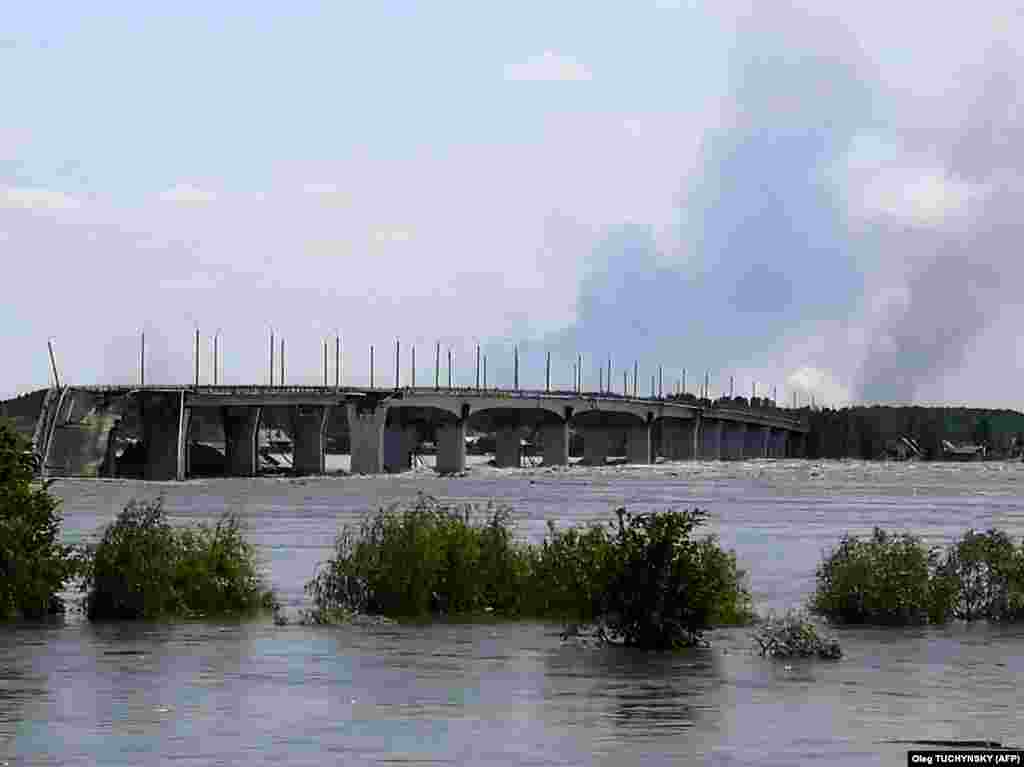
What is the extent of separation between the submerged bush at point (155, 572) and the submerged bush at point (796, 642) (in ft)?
37.7

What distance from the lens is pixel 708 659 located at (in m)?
32.9

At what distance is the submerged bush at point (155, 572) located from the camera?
127ft

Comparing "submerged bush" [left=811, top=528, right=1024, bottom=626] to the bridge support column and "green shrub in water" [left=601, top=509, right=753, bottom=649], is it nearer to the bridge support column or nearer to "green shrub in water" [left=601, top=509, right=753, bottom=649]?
"green shrub in water" [left=601, top=509, right=753, bottom=649]

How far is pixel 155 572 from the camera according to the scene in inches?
1528

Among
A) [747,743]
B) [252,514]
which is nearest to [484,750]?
[747,743]

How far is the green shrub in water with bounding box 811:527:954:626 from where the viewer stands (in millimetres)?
39500

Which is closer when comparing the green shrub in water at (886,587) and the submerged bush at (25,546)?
the submerged bush at (25,546)

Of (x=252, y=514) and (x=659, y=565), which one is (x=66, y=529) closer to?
(x=252, y=514)

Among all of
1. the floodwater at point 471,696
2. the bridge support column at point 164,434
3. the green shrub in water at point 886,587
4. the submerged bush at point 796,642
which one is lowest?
the floodwater at point 471,696

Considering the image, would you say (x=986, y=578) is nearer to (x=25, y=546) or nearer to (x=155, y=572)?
(x=155, y=572)

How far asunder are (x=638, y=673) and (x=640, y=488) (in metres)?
Result: 160

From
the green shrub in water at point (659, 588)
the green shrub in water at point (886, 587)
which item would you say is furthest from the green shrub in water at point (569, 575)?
the green shrub in water at point (886, 587)

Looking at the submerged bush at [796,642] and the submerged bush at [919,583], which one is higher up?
the submerged bush at [919,583]

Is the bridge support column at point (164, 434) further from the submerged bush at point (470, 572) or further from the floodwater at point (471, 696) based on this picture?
the submerged bush at point (470, 572)
